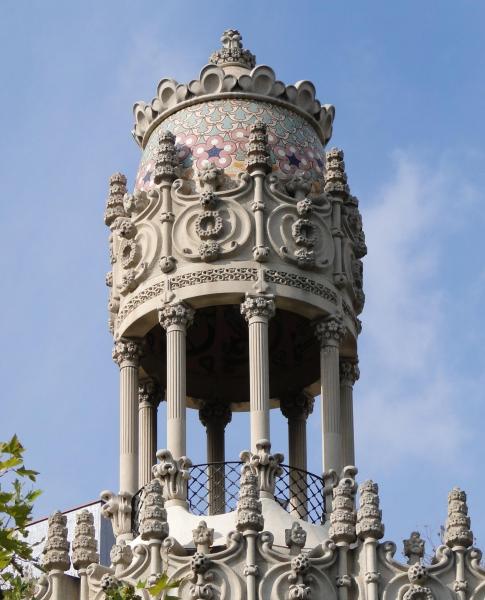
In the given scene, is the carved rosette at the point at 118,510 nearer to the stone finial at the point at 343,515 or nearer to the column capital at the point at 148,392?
the column capital at the point at 148,392

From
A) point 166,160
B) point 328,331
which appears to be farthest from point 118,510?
point 166,160

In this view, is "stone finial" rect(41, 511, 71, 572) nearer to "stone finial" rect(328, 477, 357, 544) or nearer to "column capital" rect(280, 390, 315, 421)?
"stone finial" rect(328, 477, 357, 544)

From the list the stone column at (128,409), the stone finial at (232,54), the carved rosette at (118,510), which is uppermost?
the stone finial at (232,54)

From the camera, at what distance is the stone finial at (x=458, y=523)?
33.8 m

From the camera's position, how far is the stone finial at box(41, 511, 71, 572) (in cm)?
3366

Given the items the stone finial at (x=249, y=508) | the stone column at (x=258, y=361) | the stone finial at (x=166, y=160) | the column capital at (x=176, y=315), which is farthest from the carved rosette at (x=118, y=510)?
the stone finial at (x=166, y=160)

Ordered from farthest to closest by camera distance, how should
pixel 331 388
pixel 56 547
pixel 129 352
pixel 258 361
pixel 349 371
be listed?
pixel 349 371
pixel 129 352
pixel 331 388
pixel 258 361
pixel 56 547

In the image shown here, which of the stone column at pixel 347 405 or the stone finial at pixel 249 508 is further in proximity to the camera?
the stone column at pixel 347 405

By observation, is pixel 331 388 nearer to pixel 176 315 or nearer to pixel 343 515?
pixel 176 315

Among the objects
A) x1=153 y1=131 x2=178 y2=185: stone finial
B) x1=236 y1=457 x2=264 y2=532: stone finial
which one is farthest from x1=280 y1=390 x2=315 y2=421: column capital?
x1=236 y1=457 x2=264 y2=532: stone finial

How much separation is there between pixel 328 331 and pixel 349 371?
4.78 ft

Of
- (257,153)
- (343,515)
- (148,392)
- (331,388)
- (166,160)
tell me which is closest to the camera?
(343,515)

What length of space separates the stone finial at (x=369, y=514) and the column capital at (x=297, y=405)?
5.59 m

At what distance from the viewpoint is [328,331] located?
36.4 meters
